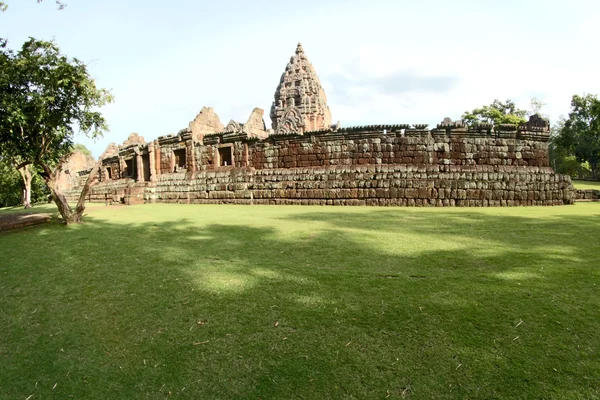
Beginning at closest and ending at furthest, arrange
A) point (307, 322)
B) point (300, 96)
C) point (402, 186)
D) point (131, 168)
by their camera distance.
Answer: point (307, 322)
point (402, 186)
point (131, 168)
point (300, 96)

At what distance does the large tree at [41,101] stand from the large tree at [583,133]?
3465 cm

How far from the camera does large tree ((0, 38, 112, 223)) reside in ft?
22.2

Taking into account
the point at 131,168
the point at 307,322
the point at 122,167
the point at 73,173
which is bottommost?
the point at 307,322

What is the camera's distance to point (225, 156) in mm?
15617

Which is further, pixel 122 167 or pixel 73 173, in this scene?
pixel 73 173

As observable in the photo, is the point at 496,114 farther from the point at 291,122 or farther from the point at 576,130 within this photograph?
the point at 291,122

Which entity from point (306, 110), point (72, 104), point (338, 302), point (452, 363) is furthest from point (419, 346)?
point (306, 110)

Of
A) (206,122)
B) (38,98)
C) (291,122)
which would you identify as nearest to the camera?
(38,98)

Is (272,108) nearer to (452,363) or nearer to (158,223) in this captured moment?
(158,223)

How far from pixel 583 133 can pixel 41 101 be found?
3858 cm

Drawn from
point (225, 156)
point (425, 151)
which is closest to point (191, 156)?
point (225, 156)

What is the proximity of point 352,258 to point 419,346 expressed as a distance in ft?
6.11

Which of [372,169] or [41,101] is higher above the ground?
[41,101]

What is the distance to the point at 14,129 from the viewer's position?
7129 mm
